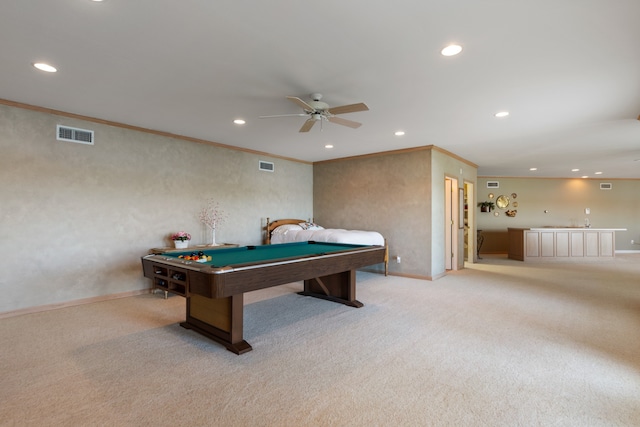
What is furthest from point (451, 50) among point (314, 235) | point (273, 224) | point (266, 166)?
point (273, 224)

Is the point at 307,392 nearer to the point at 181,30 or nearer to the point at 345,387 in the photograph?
the point at 345,387

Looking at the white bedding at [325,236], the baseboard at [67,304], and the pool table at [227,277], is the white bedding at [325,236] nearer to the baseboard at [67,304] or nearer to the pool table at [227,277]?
the pool table at [227,277]

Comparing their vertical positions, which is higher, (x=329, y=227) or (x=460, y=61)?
(x=460, y=61)

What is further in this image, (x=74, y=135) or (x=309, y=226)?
(x=309, y=226)

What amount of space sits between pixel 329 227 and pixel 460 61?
5.02 meters

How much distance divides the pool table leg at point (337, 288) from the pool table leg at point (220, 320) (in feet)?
5.41

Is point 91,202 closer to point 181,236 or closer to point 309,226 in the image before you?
point 181,236

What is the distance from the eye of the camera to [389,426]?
5.96 feet

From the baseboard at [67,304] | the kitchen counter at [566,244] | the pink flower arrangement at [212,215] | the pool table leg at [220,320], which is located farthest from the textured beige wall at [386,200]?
the kitchen counter at [566,244]

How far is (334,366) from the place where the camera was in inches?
99.5

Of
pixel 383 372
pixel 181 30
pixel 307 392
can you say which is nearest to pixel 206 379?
pixel 307 392

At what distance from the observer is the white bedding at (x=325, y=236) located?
5783 mm

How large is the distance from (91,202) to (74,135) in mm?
879

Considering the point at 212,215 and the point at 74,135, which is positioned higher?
the point at 74,135
